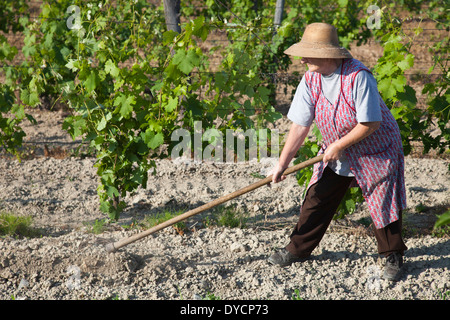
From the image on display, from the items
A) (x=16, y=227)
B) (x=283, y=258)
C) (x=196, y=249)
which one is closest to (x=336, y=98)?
(x=283, y=258)

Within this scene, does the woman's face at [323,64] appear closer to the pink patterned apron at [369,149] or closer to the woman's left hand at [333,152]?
the pink patterned apron at [369,149]

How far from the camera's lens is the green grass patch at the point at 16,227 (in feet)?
11.9

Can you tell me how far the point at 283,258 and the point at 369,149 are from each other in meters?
0.90


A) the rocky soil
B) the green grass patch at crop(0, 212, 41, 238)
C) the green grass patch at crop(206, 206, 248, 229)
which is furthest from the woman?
the green grass patch at crop(0, 212, 41, 238)

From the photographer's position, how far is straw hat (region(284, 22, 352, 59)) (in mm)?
2643

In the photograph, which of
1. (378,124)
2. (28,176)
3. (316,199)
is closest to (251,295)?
(316,199)

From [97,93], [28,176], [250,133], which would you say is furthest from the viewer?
[28,176]

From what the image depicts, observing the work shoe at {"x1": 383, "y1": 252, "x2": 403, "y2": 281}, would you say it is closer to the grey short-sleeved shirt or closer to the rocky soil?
the rocky soil

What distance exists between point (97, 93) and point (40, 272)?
1.28 meters

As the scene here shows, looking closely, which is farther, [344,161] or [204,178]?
[204,178]

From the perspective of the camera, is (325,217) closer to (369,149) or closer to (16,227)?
(369,149)

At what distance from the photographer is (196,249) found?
11.6 ft
